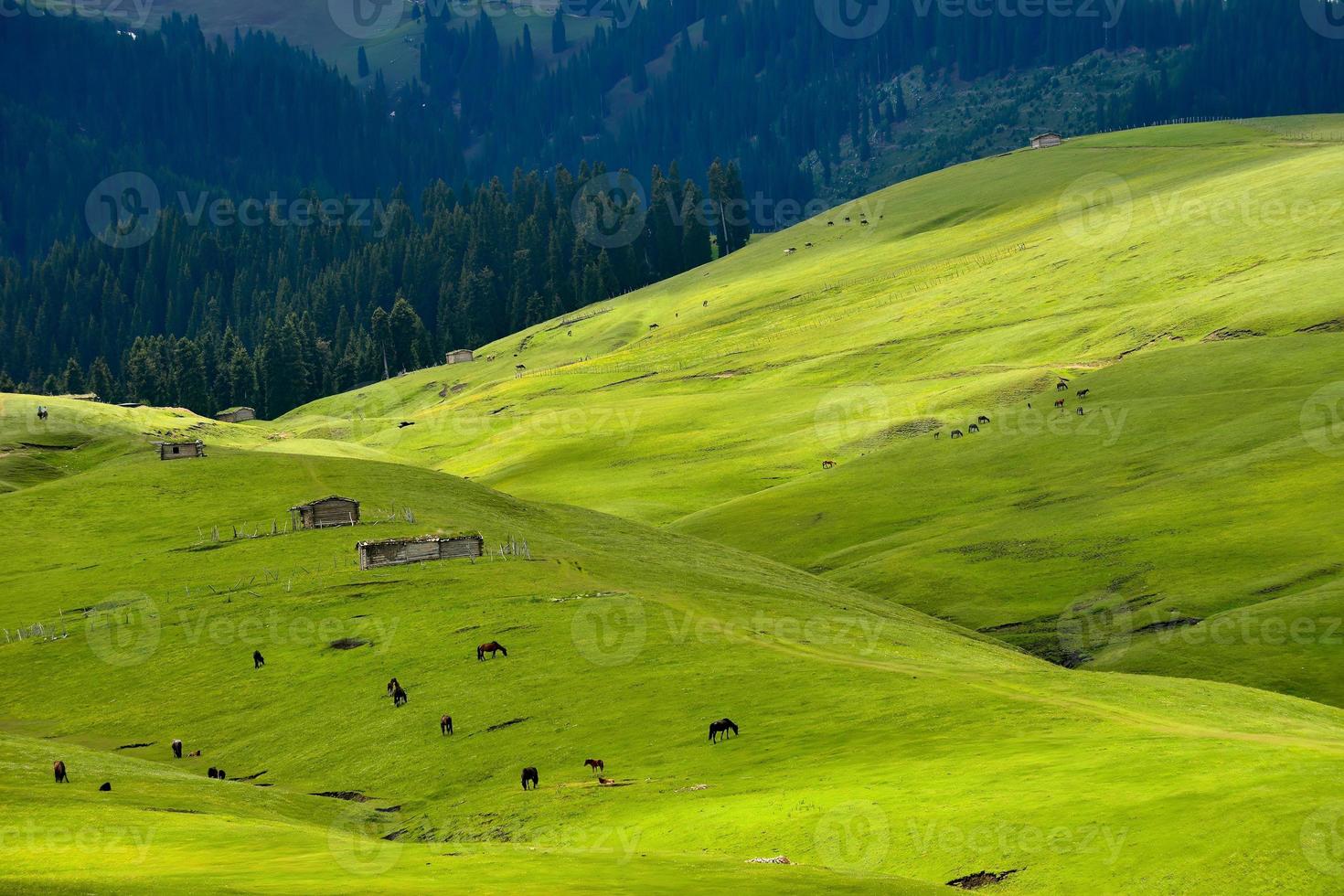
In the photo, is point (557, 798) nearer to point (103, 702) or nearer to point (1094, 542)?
point (103, 702)

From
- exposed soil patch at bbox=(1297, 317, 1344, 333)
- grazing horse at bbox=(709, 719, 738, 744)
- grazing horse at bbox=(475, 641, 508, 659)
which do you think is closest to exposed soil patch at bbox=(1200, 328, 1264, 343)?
exposed soil patch at bbox=(1297, 317, 1344, 333)

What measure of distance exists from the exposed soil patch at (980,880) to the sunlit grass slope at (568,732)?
39 centimetres

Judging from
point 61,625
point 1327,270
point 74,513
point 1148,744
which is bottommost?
point 1148,744

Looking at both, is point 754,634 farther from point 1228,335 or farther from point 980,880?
point 1228,335

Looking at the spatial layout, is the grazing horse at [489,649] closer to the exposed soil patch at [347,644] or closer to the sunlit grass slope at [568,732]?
the sunlit grass slope at [568,732]

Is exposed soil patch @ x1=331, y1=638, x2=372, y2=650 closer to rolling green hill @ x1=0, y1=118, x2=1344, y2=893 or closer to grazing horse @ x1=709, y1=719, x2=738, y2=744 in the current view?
rolling green hill @ x1=0, y1=118, x2=1344, y2=893

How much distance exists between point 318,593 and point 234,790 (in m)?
30.9

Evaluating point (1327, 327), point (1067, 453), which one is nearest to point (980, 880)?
point (1067, 453)

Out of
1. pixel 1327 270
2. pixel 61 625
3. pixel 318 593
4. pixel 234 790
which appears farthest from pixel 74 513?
pixel 1327 270

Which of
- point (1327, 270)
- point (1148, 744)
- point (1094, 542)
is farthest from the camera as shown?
point (1327, 270)

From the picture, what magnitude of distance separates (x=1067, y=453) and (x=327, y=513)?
209 feet

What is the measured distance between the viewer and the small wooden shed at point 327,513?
352ft

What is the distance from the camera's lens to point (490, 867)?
40.2 metres

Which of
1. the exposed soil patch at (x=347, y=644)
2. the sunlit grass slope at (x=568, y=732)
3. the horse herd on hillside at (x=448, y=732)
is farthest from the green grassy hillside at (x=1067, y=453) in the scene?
the exposed soil patch at (x=347, y=644)
